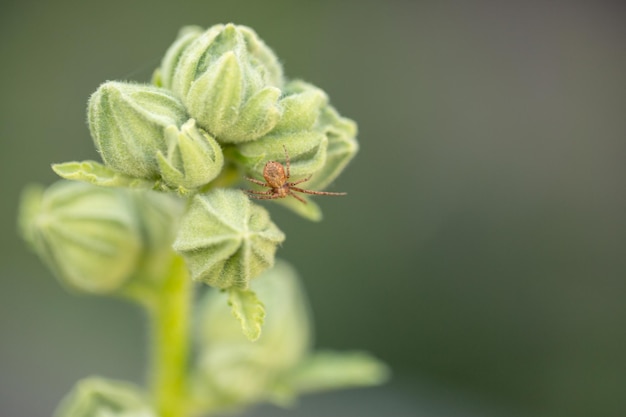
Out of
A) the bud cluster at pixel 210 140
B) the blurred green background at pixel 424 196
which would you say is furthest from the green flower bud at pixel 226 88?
the blurred green background at pixel 424 196

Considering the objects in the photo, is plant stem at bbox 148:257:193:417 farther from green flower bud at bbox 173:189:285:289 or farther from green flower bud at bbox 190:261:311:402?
green flower bud at bbox 173:189:285:289

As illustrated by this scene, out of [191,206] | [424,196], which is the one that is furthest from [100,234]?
[424,196]

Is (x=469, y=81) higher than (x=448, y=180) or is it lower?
higher

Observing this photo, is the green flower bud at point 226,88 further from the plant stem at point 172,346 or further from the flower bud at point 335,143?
the plant stem at point 172,346

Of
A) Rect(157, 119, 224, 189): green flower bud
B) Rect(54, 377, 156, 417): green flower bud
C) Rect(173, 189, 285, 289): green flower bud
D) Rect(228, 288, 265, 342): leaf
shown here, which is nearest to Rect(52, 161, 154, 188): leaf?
Rect(157, 119, 224, 189): green flower bud

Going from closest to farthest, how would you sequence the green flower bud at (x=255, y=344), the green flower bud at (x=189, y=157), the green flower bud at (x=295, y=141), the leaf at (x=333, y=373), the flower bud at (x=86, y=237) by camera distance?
the green flower bud at (x=189, y=157)
the green flower bud at (x=295, y=141)
the flower bud at (x=86, y=237)
the green flower bud at (x=255, y=344)
the leaf at (x=333, y=373)

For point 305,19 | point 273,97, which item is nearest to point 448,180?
point 305,19

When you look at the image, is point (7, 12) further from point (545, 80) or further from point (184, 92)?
point (184, 92)
